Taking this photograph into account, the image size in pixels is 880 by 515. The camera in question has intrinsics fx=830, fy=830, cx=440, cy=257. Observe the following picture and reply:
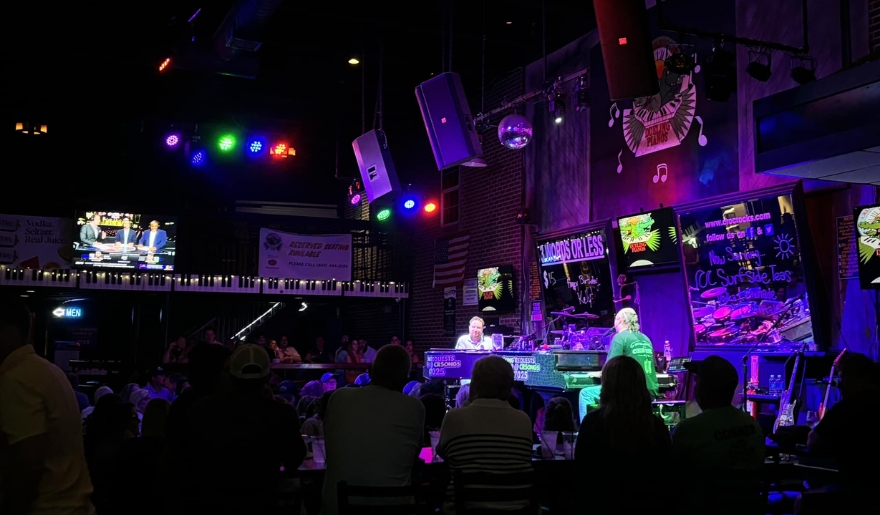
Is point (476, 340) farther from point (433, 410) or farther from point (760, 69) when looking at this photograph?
point (433, 410)

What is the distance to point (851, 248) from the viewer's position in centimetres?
775

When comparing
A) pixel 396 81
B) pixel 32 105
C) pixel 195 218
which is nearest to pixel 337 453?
pixel 396 81

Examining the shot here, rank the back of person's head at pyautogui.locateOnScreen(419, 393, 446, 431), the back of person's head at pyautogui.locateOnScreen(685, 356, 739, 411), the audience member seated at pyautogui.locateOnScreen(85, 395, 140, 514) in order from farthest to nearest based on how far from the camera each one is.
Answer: the back of person's head at pyautogui.locateOnScreen(419, 393, 446, 431)
the audience member seated at pyautogui.locateOnScreen(85, 395, 140, 514)
the back of person's head at pyautogui.locateOnScreen(685, 356, 739, 411)

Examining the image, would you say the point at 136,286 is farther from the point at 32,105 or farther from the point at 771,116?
the point at 771,116

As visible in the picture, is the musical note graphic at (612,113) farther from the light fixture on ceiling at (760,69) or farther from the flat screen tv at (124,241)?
the flat screen tv at (124,241)

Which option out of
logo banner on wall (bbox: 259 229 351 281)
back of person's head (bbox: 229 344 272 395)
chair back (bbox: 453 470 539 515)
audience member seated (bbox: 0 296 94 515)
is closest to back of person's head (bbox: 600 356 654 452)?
chair back (bbox: 453 470 539 515)

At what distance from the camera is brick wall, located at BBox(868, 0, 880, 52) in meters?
7.51

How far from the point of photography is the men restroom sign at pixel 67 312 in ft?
67.3

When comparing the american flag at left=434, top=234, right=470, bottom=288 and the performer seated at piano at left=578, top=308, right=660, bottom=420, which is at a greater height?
the american flag at left=434, top=234, right=470, bottom=288

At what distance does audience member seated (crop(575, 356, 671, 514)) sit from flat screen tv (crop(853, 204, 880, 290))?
462 cm

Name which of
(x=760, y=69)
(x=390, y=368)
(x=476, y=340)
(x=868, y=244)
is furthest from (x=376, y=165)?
(x=390, y=368)

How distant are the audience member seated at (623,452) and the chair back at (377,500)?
30.0 inches

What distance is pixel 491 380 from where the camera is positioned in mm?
3963

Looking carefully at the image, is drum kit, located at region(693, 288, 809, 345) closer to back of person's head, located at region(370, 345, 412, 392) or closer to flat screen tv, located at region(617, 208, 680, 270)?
flat screen tv, located at region(617, 208, 680, 270)
